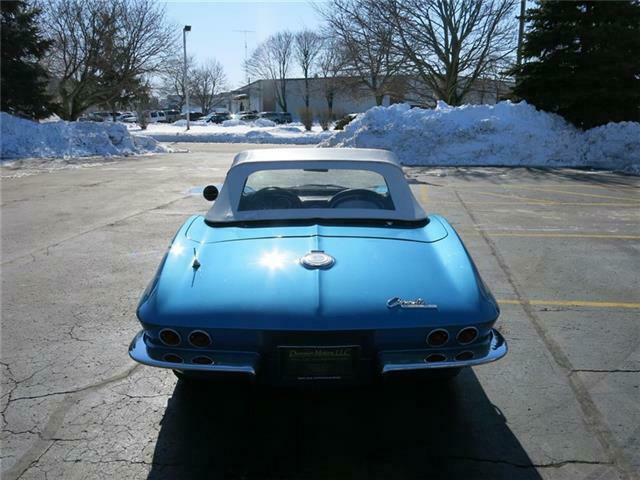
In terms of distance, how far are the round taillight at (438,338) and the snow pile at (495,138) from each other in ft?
51.8

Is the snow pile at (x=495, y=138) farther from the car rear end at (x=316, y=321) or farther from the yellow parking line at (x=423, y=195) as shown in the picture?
the car rear end at (x=316, y=321)

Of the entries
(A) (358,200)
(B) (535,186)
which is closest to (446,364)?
(A) (358,200)

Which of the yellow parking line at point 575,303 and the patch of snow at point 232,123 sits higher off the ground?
the patch of snow at point 232,123

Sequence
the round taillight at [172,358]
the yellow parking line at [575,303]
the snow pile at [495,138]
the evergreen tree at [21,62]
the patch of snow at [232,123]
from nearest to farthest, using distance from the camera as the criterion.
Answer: the round taillight at [172,358] < the yellow parking line at [575,303] < the snow pile at [495,138] < the evergreen tree at [21,62] < the patch of snow at [232,123]

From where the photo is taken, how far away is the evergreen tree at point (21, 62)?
Result: 2314 centimetres

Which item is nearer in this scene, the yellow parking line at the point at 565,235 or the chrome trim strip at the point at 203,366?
the chrome trim strip at the point at 203,366

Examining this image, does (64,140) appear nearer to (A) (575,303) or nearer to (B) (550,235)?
(B) (550,235)

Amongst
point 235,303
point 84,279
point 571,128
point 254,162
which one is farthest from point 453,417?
point 571,128

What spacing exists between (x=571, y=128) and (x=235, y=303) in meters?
19.1

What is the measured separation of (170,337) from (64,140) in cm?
2130

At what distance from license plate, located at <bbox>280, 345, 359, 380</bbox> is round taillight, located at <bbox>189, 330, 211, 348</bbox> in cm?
36

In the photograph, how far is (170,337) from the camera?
2.56 metres

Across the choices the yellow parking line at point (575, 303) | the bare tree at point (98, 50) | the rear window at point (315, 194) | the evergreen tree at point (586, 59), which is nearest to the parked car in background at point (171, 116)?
the bare tree at point (98, 50)

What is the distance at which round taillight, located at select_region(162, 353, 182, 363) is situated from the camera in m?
2.57
